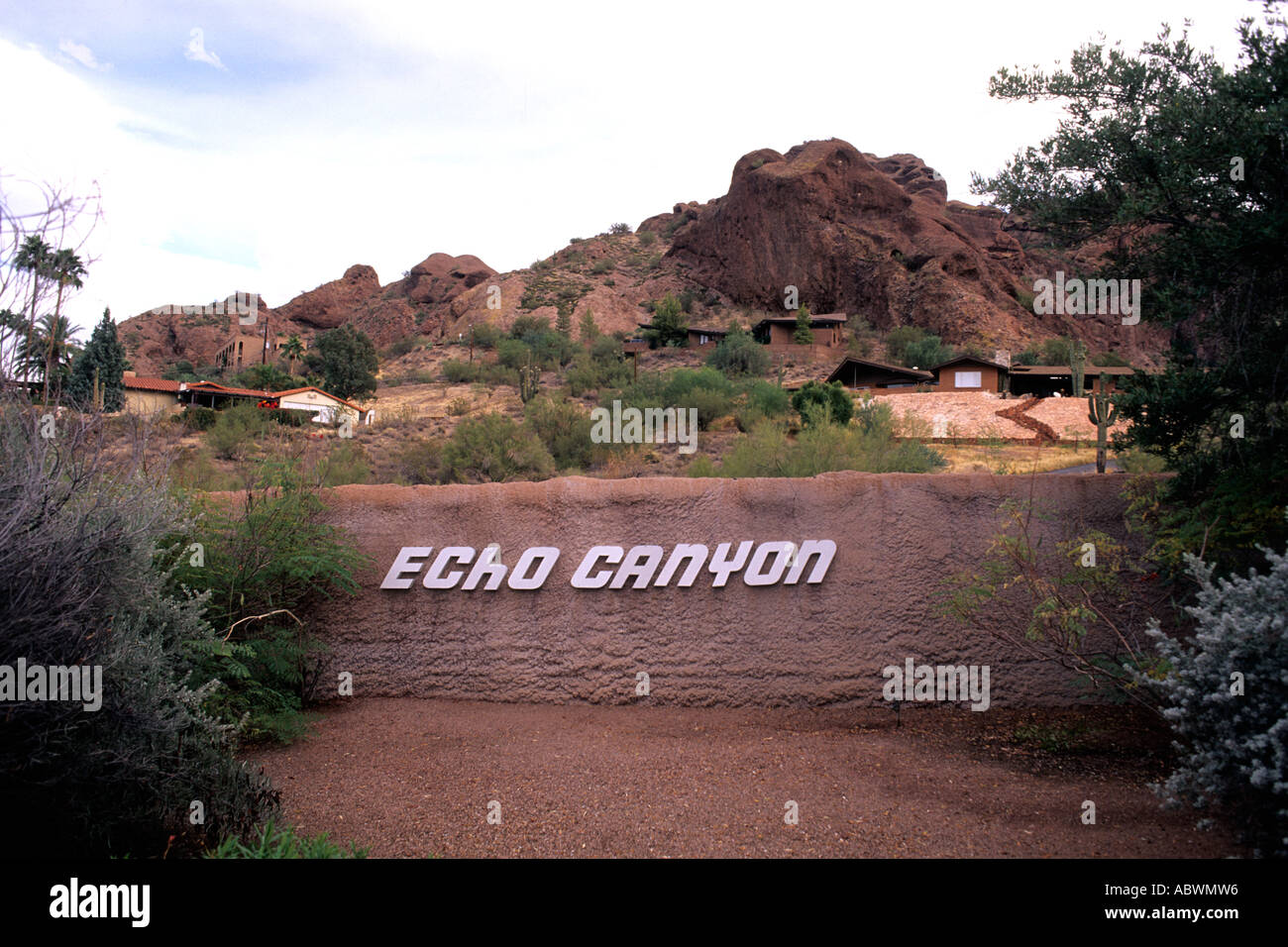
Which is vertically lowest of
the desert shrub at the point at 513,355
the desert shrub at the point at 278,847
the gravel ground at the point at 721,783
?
the gravel ground at the point at 721,783

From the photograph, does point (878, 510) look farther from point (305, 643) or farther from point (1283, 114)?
point (305, 643)

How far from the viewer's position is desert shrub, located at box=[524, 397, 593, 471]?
65.0 ft

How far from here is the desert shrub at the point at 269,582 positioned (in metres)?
6.30

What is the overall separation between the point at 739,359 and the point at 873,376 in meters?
8.63

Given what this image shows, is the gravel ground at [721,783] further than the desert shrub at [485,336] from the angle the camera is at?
No

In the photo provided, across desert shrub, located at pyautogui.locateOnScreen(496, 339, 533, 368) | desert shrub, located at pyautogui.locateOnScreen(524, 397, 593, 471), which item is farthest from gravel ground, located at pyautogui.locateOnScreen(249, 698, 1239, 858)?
desert shrub, located at pyautogui.locateOnScreen(496, 339, 533, 368)

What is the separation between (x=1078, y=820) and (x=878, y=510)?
3015 mm

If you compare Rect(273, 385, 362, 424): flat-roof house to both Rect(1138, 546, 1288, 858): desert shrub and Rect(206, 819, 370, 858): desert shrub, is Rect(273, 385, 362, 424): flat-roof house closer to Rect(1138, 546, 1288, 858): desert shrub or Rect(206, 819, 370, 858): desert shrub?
Rect(206, 819, 370, 858): desert shrub

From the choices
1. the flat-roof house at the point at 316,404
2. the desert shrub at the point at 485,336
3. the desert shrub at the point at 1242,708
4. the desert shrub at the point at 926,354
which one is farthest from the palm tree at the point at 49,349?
the desert shrub at the point at 926,354

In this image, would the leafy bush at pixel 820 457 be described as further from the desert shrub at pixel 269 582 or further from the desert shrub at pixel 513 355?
the desert shrub at pixel 513 355

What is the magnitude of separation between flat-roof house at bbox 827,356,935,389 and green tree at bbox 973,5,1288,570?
122 feet

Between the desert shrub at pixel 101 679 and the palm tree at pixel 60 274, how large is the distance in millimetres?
310

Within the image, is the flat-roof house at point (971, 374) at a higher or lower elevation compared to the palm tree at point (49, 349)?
higher

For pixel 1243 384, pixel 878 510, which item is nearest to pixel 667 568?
pixel 878 510
